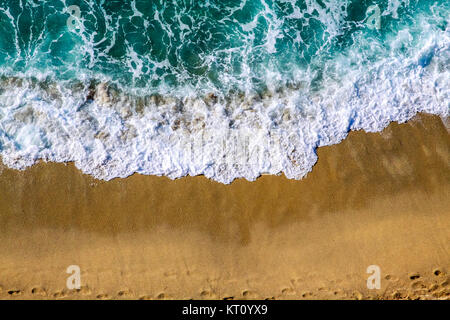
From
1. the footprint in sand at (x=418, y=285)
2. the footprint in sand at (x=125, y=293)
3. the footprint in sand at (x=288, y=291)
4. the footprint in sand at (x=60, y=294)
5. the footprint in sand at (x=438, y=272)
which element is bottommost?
the footprint in sand at (x=418, y=285)

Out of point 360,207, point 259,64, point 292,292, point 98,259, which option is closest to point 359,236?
point 360,207

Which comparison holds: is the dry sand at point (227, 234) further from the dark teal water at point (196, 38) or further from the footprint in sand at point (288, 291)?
the dark teal water at point (196, 38)

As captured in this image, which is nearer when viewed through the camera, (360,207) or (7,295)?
(7,295)

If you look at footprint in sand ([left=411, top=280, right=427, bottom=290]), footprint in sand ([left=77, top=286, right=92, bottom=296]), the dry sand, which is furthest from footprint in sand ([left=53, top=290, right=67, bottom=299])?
footprint in sand ([left=411, top=280, right=427, bottom=290])

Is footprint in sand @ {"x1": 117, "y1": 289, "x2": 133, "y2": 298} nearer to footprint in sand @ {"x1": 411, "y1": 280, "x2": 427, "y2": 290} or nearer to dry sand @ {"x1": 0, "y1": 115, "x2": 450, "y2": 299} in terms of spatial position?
dry sand @ {"x1": 0, "y1": 115, "x2": 450, "y2": 299}

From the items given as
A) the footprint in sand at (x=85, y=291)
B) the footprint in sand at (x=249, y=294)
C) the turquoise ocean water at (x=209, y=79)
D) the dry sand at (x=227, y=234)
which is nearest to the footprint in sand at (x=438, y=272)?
the dry sand at (x=227, y=234)
